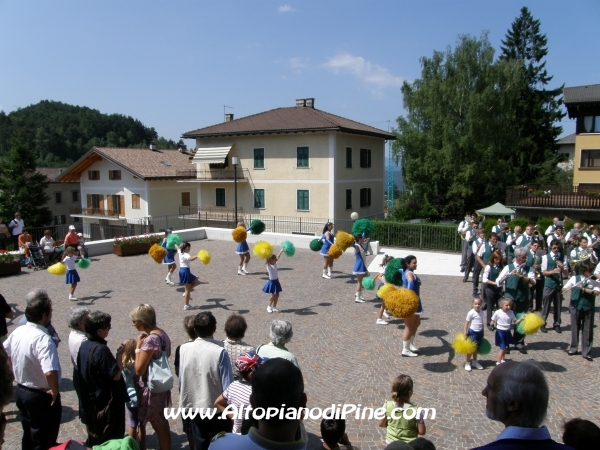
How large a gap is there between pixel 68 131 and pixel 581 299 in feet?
380

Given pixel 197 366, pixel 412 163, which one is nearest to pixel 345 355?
pixel 197 366

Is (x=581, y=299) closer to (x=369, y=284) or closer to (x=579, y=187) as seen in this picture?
(x=369, y=284)

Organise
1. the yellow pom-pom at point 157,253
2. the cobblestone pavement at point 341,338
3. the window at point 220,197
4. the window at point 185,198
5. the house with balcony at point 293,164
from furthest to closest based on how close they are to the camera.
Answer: the window at point 185,198
the window at point 220,197
the house with balcony at point 293,164
the yellow pom-pom at point 157,253
the cobblestone pavement at point 341,338

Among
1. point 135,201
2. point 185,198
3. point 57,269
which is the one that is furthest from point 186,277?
point 185,198

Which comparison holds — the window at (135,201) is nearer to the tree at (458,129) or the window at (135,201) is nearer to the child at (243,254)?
the tree at (458,129)

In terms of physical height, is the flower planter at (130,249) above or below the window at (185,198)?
below

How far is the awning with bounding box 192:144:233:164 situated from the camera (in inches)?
1414

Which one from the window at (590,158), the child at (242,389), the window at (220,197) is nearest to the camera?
the child at (242,389)

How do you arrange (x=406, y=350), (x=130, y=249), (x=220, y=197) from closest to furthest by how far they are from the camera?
(x=406, y=350) < (x=130, y=249) < (x=220, y=197)

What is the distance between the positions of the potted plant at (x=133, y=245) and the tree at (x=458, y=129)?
71.5 ft

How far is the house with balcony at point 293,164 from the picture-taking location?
33.0m

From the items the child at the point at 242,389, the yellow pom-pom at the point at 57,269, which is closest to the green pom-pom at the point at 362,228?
the yellow pom-pom at the point at 57,269

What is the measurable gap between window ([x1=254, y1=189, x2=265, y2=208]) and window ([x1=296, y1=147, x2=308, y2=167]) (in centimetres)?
378

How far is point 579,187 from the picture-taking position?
30.0m
